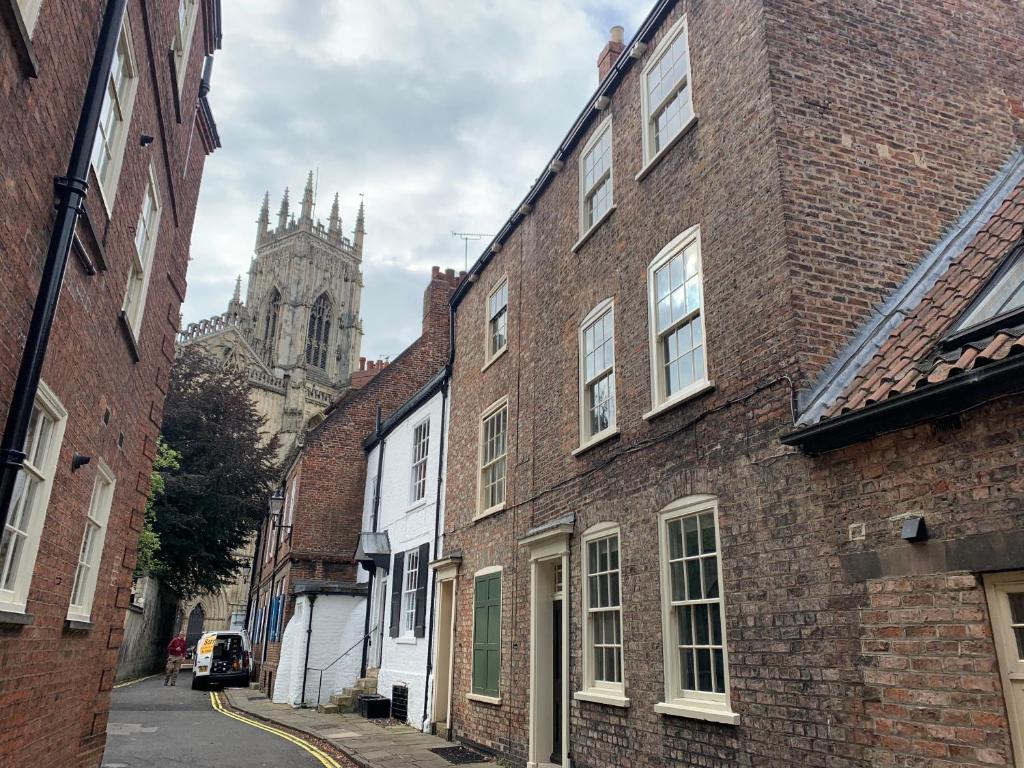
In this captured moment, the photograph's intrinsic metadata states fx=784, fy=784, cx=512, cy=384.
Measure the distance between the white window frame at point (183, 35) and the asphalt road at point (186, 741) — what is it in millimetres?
9057

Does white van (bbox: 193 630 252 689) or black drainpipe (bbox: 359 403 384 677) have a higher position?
black drainpipe (bbox: 359 403 384 677)

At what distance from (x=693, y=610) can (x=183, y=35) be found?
9.31 meters

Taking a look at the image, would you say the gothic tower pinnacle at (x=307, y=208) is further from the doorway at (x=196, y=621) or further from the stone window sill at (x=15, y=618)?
the stone window sill at (x=15, y=618)

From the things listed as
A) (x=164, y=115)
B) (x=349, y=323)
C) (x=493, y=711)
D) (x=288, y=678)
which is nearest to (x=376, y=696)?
(x=288, y=678)

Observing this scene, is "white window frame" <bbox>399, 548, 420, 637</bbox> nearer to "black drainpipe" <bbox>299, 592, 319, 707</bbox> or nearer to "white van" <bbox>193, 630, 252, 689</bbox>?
"black drainpipe" <bbox>299, 592, 319, 707</bbox>

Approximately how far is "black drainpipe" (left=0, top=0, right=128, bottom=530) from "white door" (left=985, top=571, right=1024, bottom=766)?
20.3 ft

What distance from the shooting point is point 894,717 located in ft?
17.7

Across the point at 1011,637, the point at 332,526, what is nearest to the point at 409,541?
the point at 332,526

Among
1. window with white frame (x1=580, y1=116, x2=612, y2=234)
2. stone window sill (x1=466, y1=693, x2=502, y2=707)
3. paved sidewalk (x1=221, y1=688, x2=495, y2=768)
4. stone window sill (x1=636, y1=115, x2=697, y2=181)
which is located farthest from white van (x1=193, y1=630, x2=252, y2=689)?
stone window sill (x1=636, y1=115, x2=697, y2=181)

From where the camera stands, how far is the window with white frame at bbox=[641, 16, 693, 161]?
9.56 metres

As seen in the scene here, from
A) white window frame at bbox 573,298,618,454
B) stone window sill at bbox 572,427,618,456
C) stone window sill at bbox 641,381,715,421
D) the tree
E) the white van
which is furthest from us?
the tree

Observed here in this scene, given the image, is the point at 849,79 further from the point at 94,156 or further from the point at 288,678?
the point at 288,678

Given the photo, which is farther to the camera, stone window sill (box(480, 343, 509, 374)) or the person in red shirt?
the person in red shirt

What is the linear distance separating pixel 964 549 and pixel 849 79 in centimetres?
538
